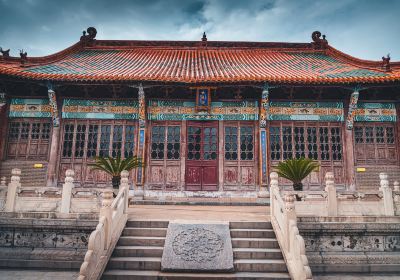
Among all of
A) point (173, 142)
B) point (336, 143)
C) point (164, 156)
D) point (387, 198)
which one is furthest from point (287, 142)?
point (387, 198)

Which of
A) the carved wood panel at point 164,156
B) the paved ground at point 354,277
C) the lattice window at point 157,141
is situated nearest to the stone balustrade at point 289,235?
the paved ground at point 354,277

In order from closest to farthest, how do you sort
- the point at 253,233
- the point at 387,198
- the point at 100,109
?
the point at 253,233 < the point at 387,198 < the point at 100,109

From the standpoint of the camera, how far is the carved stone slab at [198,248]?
5.25 metres

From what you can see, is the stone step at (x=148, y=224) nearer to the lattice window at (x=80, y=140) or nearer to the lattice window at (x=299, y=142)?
the lattice window at (x=80, y=140)

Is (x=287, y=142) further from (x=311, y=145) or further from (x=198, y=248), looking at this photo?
(x=198, y=248)

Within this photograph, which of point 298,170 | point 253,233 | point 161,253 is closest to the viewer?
point 161,253

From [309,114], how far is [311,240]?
6712mm

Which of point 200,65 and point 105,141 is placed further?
point 200,65

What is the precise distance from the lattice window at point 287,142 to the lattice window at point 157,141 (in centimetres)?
478

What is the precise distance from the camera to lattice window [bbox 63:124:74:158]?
457 inches

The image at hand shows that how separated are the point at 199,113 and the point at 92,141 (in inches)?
172

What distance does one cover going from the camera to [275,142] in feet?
38.6

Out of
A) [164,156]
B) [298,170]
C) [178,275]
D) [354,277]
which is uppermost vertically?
[164,156]

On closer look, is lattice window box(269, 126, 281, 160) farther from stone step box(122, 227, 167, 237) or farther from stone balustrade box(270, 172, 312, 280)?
stone step box(122, 227, 167, 237)
